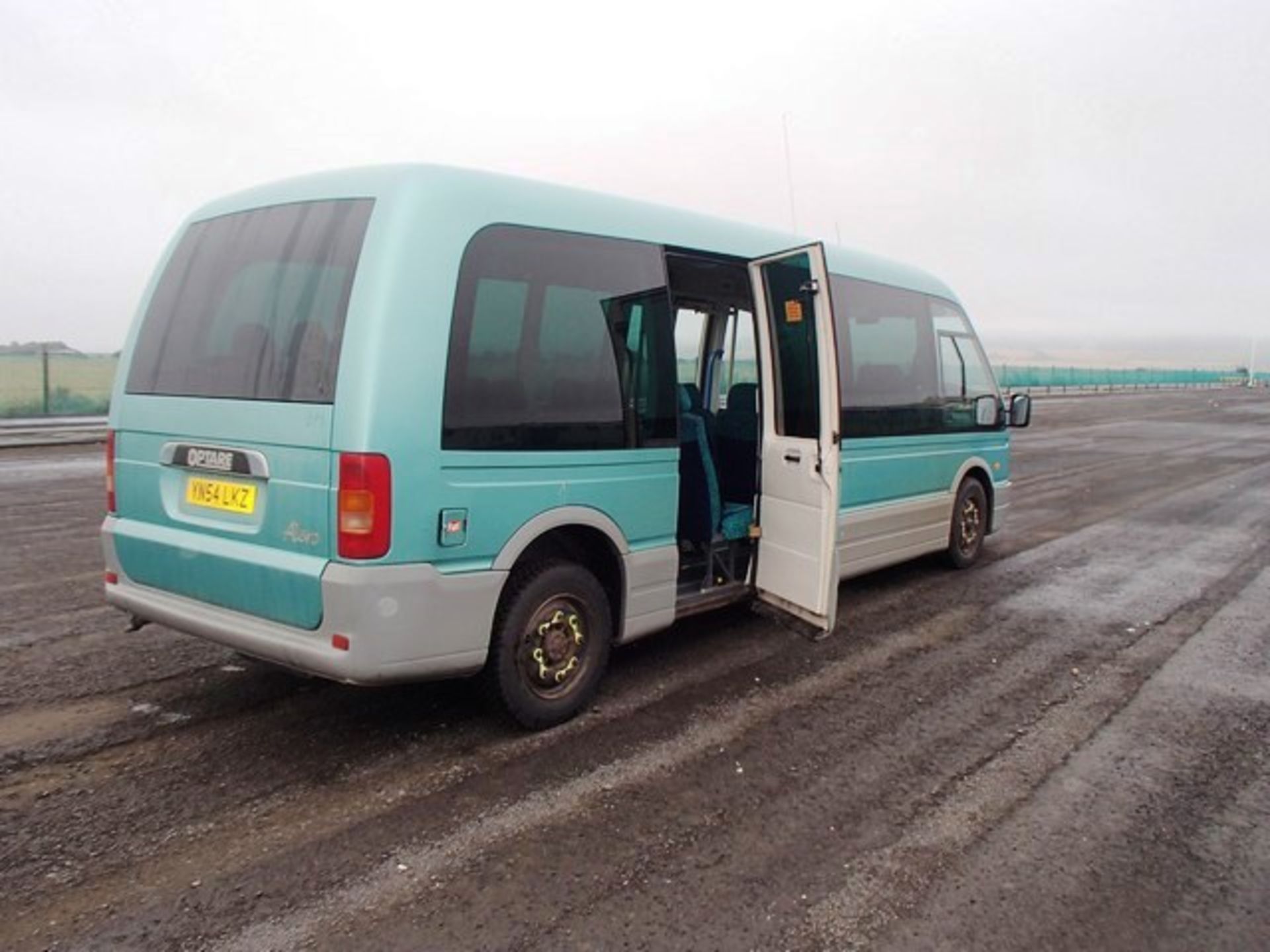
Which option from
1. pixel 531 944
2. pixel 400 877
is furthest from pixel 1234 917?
pixel 400 877

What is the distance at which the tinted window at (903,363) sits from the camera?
18.7 ft

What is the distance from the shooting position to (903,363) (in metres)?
6.25

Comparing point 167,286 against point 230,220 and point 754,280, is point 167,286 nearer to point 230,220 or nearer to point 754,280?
point 230,220

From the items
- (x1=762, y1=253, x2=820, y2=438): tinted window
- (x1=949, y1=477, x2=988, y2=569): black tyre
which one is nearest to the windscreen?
(x1=762, y1=253, x2=820, y2=438): tinted window

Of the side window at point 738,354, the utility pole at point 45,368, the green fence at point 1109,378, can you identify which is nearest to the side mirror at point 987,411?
the side window at point 738,354

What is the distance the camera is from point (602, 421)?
3.95 meters

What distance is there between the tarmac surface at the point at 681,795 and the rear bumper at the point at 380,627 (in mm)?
483

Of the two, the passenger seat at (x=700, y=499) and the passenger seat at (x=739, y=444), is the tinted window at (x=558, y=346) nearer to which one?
the passenger seat at (x=700, y=499)

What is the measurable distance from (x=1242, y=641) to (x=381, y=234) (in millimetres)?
5511

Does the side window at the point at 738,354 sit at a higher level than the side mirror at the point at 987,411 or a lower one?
higher

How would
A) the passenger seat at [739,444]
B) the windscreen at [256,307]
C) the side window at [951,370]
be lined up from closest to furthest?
the windscreen at [256,307]
the passenger seat at [739,444]
the side window at [951,370]

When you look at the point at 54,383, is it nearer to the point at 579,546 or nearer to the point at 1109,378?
the point at 579,546

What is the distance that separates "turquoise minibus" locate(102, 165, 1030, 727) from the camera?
10.4ft

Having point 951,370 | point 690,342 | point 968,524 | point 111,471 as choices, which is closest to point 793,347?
point 690,342
